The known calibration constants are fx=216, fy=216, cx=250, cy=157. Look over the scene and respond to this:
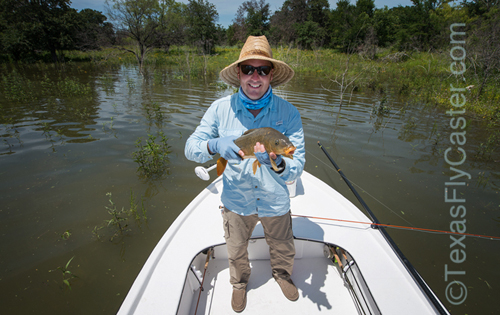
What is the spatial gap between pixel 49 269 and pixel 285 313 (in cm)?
346

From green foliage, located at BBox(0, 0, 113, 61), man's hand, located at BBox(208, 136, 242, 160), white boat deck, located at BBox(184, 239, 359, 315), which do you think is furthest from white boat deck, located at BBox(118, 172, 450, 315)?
green foliage, located at BBox(0, 0, 113, 61)

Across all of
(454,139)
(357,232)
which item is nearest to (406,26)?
(454,139)

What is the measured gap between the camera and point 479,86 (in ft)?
33.4

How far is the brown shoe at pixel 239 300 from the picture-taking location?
2.33 m

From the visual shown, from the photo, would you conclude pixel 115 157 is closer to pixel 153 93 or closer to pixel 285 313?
pixel 285 313

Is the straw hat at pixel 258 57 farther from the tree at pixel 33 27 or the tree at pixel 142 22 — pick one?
the tree at pixel 33 27

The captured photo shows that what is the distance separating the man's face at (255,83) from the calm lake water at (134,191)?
316 cm

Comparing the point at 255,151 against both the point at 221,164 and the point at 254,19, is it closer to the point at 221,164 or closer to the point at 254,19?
the point at 221,164

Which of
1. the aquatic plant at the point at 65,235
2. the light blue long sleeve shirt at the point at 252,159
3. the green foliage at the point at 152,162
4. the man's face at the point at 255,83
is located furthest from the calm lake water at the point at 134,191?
the man's face at the point at 255,83

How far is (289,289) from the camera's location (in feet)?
8.10

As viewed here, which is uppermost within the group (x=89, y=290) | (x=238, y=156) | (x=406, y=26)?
(x=406, y=26)

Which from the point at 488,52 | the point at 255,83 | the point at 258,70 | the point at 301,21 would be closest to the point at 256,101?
the point at 255,83

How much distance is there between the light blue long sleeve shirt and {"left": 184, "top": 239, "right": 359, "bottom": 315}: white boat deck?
0.97 metres

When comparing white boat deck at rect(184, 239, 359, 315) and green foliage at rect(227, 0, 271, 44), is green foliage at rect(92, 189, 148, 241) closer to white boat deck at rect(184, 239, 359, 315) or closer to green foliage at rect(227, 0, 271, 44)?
white boat deck at rect(184, 239, 359, 315)
